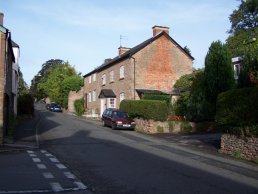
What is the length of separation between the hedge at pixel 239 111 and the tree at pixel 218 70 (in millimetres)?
12527

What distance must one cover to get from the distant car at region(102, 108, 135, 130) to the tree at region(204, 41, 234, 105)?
22.2ft

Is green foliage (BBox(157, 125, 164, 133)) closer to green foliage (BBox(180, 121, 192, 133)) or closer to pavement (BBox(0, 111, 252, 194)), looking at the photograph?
green foliage (BBox(180, 121, 192, 133))

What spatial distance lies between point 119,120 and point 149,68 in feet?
42.0

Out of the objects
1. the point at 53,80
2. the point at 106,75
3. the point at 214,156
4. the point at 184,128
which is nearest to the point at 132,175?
the point at 214,156

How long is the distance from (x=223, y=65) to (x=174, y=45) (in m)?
14.8

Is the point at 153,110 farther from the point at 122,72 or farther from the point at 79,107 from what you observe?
the point at 79,107

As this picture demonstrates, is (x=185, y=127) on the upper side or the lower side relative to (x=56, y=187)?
upper

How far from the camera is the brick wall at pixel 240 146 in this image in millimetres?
16717

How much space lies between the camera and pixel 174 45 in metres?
46.2

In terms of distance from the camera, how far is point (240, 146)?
58.1ft

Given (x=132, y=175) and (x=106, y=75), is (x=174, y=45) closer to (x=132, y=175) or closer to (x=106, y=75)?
(x=106, y=75)

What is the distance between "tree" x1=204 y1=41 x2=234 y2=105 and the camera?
104 feet

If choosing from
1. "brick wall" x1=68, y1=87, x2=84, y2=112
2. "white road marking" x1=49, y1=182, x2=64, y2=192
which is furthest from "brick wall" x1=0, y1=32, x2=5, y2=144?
"brick wall" x1=68, y1=87, x2=84, y2=112

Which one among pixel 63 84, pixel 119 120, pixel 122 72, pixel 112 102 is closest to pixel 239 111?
pixel 119 120
